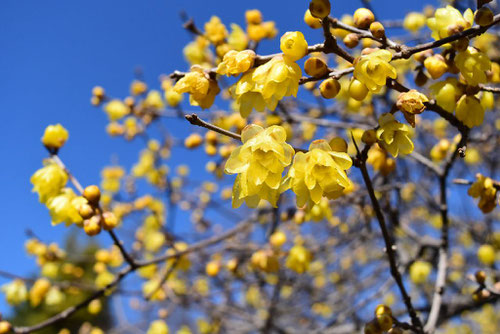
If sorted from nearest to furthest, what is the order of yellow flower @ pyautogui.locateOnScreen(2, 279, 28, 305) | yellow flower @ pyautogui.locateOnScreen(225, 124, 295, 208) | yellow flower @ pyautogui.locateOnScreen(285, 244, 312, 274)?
yellow flower @ pyautogui.locateOnScreen(225, 124, 295, 208)
yellow flower @ pyautogui.locateOnScreen(285, 244, 312, 274)
yellow flower @ pyautogui.locateOnScreen(2, 279, 28, 305)

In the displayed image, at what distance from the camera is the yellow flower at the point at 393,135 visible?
4.00 ft

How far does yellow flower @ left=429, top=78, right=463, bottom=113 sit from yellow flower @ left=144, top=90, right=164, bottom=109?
317 cm

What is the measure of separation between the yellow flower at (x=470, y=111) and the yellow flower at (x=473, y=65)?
2.8 inches

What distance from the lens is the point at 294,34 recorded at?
1200 mm

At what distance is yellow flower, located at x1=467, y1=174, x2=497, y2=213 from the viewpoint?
159 cm

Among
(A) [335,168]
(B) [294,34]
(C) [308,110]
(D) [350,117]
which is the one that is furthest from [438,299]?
(C) [308,110]

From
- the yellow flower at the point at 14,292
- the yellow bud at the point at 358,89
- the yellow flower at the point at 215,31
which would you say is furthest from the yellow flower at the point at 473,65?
the yellow flower at the point at 14,292

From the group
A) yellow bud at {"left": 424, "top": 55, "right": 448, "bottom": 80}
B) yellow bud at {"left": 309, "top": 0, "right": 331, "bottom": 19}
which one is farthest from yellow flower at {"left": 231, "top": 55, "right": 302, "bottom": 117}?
yellow bud at {"left": 424, "top": 55, "right": 448, "bottom": 80}

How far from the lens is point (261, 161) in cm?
113

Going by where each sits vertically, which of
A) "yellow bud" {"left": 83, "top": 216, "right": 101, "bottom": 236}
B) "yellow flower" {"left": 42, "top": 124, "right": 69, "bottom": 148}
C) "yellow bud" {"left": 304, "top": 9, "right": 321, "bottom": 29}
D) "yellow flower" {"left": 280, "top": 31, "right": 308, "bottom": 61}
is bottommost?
"yellow bud" {"left": 83, "top": 216, "right": 101, "bottom": 236}

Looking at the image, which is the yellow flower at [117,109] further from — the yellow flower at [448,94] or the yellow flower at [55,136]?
the yellow flower at [448,94]

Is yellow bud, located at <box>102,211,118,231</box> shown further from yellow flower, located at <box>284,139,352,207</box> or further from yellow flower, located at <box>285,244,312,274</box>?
yellow flower, located at <box>285,244,312,274</box>

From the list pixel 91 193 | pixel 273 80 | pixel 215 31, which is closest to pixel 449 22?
pixel 273 80

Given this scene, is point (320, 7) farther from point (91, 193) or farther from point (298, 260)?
point (298, 260)
